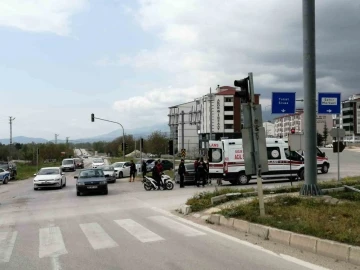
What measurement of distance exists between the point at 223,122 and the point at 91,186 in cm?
9295

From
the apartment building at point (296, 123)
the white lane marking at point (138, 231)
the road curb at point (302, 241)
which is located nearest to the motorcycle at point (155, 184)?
the white lane marking at point (138, 231)

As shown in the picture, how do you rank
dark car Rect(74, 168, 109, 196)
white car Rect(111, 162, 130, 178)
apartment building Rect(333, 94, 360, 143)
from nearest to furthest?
1. dark car Rect(74, 168, 109, 196)
2. white car Rect(111, 162, 130, 178)
3. apartment building Rect(333, 94, 360, 143)

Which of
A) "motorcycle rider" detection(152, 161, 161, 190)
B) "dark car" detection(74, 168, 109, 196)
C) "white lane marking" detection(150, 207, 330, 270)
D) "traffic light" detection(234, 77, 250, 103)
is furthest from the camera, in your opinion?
"motorcycle rider" detection(152, 161, 161, 190)

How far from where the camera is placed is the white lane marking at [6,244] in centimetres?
761

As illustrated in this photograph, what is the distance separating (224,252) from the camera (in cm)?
747

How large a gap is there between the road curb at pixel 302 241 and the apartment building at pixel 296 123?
123 metres

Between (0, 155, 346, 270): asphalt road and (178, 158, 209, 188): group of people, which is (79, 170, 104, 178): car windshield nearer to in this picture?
(178, 158, 209, 188): group of people

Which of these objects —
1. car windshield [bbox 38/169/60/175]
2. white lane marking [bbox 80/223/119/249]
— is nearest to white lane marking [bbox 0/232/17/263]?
white lane marking [bbox 80/223/119/249]

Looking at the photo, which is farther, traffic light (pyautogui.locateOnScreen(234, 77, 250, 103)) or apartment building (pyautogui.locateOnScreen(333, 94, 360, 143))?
apartment building (pyautogui.locateOnScreen(333, 94, 360, 143))

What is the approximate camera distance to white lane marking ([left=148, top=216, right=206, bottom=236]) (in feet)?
31.5

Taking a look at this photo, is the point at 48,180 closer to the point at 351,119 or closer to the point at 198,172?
the point at 198,172

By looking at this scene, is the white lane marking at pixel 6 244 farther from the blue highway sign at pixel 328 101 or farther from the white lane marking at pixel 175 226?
the blue highway sign at pixel 328 101

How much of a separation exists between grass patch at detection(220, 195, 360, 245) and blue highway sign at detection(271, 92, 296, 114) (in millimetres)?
6707

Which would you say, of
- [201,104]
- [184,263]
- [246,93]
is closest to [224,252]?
[184,263]
